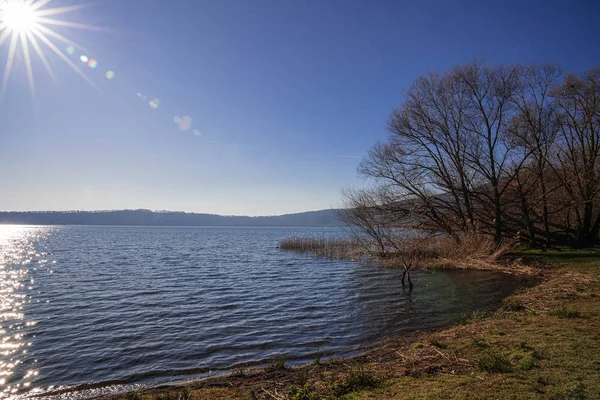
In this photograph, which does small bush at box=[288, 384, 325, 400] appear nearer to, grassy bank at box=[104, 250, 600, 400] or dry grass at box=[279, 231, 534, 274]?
grassy bank at box=[104, 250, 600, 400]

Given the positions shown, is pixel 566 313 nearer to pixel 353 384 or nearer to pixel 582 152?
pixel 353 384

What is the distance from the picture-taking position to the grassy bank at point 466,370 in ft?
Answer: 14.5

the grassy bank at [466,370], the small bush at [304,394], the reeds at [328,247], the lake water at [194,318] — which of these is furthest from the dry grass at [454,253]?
the small bush at [304,394]

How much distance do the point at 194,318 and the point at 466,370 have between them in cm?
951

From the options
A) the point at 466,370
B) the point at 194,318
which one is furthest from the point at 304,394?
the point at 194,318

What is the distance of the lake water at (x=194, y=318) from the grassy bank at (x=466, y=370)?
1393 millimetres

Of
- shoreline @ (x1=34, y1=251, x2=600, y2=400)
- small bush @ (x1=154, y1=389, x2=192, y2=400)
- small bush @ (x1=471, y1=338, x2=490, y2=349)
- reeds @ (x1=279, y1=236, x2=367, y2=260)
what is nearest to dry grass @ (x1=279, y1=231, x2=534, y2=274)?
reeds @ (x1=279, y1=236, x2=367, y2=260)

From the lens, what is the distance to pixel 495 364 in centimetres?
506

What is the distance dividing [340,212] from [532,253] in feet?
43.7

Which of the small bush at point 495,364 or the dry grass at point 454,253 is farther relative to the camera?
the dry grass at point 454,253

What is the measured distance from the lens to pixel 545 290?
12.2 metres

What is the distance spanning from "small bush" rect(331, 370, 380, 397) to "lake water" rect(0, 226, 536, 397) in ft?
9.66

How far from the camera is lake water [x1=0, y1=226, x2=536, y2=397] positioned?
8.04 meters

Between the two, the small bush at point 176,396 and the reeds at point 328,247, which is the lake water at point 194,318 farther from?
the reeds at point 328,247
